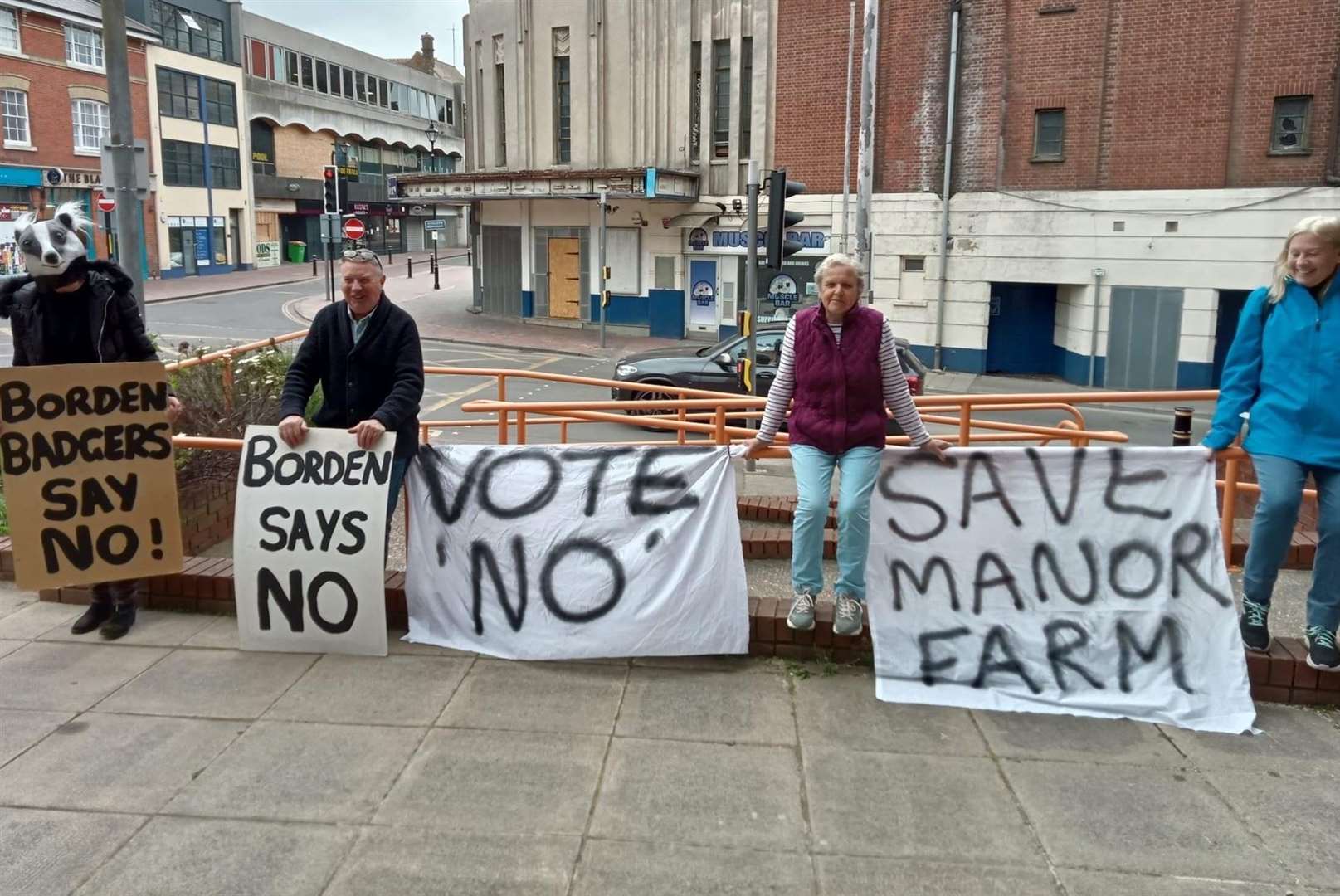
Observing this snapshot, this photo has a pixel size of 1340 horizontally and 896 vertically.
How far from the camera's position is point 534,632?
187 inches

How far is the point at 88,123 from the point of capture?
4025 cm

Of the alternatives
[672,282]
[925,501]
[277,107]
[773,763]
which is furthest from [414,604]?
[277,107]

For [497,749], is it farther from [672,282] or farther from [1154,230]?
[672,282]

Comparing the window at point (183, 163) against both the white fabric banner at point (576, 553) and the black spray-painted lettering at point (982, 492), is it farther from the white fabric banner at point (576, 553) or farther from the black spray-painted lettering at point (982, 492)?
the black spray-painted lettering at point (982, 492)

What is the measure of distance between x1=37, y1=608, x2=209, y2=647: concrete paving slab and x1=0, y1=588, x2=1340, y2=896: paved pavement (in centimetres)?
21

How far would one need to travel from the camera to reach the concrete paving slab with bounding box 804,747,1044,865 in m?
3.28

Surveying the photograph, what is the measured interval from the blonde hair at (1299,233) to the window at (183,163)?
46882 millimetres

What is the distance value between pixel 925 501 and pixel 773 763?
149 cm

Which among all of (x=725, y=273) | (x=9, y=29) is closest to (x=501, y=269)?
(x=725, y=273)

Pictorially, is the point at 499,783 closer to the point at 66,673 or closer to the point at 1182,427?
the point at 66,673

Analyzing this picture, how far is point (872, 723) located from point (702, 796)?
36.1 inches

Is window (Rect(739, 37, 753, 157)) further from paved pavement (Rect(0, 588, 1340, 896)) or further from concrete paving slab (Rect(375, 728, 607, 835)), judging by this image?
concrete paving slab (Rect(375, 728, 607, 835))

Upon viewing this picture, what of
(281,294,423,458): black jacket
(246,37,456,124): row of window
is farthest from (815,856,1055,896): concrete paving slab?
(246,37,456,124): row of window

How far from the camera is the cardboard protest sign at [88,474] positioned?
474 cm
